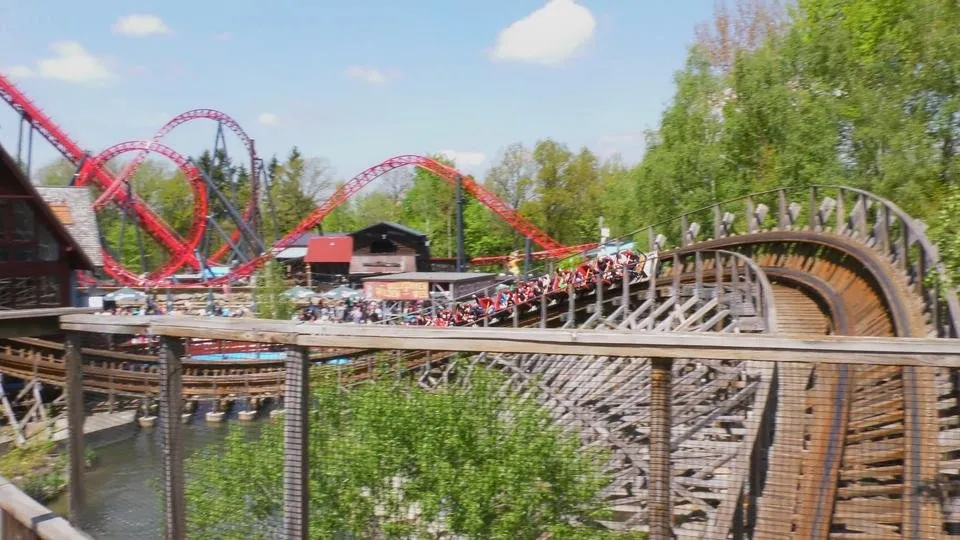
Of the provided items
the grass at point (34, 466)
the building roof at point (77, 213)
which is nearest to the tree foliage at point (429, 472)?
the grass at point (34, 466)

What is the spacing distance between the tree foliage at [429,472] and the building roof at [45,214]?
14.9 metres

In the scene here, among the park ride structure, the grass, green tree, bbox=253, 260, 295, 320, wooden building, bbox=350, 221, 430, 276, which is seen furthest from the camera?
wooden building, bbox=350, 221, 430, 276

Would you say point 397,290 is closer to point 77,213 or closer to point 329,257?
point 77,213

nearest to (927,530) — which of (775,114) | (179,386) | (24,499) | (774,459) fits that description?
(774,459)

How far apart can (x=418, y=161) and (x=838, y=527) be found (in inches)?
1328

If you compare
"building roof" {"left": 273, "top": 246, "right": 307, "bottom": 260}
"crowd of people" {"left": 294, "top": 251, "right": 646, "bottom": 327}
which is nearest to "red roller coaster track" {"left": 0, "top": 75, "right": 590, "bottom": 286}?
"building roof" {"left": 273, "top": 246, "right": 307, "bottom": 260}

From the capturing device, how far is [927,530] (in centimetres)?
220

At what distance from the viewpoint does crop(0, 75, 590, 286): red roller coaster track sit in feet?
98.6

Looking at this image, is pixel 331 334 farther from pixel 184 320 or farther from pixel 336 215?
pixel 336 215

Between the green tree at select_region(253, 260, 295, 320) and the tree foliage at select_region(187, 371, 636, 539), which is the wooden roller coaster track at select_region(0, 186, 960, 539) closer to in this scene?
the tree foliage at select_region(187, 371, 636, 539)

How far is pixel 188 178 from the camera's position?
33.7 meters

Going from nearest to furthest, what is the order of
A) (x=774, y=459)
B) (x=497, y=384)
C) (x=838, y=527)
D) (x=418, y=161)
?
(x=497, y=384) < (x=774, y=459) < (x=838, y=527) < (x=418, y=161)

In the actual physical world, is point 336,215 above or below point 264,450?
above

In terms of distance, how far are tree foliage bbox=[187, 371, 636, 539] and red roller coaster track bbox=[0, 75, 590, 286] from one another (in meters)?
27.3
